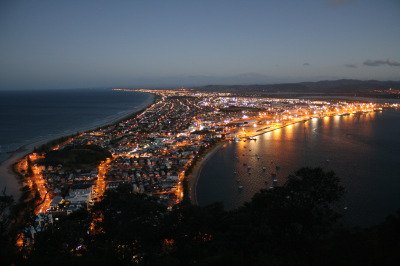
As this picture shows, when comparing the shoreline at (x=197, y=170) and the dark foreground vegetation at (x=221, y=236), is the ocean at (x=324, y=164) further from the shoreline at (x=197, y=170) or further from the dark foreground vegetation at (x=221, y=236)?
the dark foreground vegetation at (x=221, y=236)

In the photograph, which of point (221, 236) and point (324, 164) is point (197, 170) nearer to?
point (324, 164)

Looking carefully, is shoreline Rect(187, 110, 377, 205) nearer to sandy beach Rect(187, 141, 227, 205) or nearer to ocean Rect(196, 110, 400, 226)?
sandy beach Rect(187, 141, 227, 205)

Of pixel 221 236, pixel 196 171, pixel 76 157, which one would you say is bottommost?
pixel 196 171

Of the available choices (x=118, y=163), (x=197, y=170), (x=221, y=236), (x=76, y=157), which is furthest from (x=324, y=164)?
(x=76, y=157)

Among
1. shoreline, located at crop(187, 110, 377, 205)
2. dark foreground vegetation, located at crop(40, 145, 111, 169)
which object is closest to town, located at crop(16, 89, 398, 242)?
dark foreground vegetation, located at crop(40, 145, 111, 169)

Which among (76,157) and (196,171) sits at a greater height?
(76,157)

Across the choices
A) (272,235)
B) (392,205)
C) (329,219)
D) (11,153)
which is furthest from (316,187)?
(11,153)

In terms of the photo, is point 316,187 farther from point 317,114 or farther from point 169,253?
point 317,114
